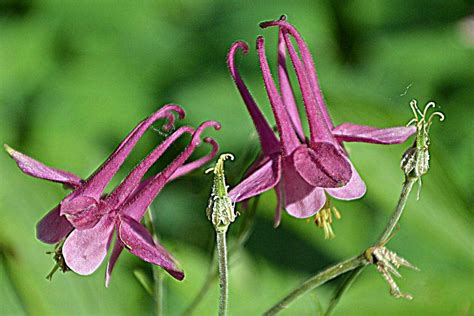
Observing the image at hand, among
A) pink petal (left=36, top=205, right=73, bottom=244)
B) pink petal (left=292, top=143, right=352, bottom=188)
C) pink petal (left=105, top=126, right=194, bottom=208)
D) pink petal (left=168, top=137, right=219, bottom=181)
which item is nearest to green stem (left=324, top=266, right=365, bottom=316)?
pink petal (left=292, top=143, right=352, bottom=188)

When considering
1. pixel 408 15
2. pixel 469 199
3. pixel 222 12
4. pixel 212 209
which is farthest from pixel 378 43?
pixel 212 209

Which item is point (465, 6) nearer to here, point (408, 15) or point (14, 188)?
point (408, 15)

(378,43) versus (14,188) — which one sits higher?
(378,43)

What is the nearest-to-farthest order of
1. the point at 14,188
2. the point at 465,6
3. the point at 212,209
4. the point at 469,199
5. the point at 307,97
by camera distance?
the point at 212,209
the point at 307,97
the point at 14,188
the point at 469,199
the point at 465,6

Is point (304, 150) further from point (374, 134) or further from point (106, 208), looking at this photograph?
point (106, 208)

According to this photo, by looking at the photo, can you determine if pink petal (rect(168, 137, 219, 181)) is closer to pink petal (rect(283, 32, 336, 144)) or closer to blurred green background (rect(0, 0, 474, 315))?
pink petal (rect(283, 32, 336, 144))

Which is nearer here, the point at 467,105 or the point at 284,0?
the point at 467,105
